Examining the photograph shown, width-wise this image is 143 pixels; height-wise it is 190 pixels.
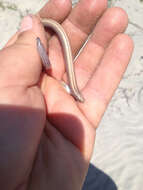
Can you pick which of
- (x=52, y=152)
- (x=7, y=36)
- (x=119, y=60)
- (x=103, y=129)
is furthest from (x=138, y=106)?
(x=7, y=36)

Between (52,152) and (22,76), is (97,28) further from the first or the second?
(52,152)

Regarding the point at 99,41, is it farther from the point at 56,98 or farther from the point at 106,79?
the point at 56,98

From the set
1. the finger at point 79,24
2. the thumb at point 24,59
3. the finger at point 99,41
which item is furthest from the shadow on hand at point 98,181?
the thumb at point 24,59

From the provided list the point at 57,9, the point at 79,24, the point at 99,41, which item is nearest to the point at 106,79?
the point at 99,41

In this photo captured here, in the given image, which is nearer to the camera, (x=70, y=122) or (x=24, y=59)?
(x=24, y=59)

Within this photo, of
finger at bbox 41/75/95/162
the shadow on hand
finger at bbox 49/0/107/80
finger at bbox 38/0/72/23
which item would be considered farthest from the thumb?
the shadow on hand

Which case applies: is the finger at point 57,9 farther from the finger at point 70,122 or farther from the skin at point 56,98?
the finger at point 70,122
